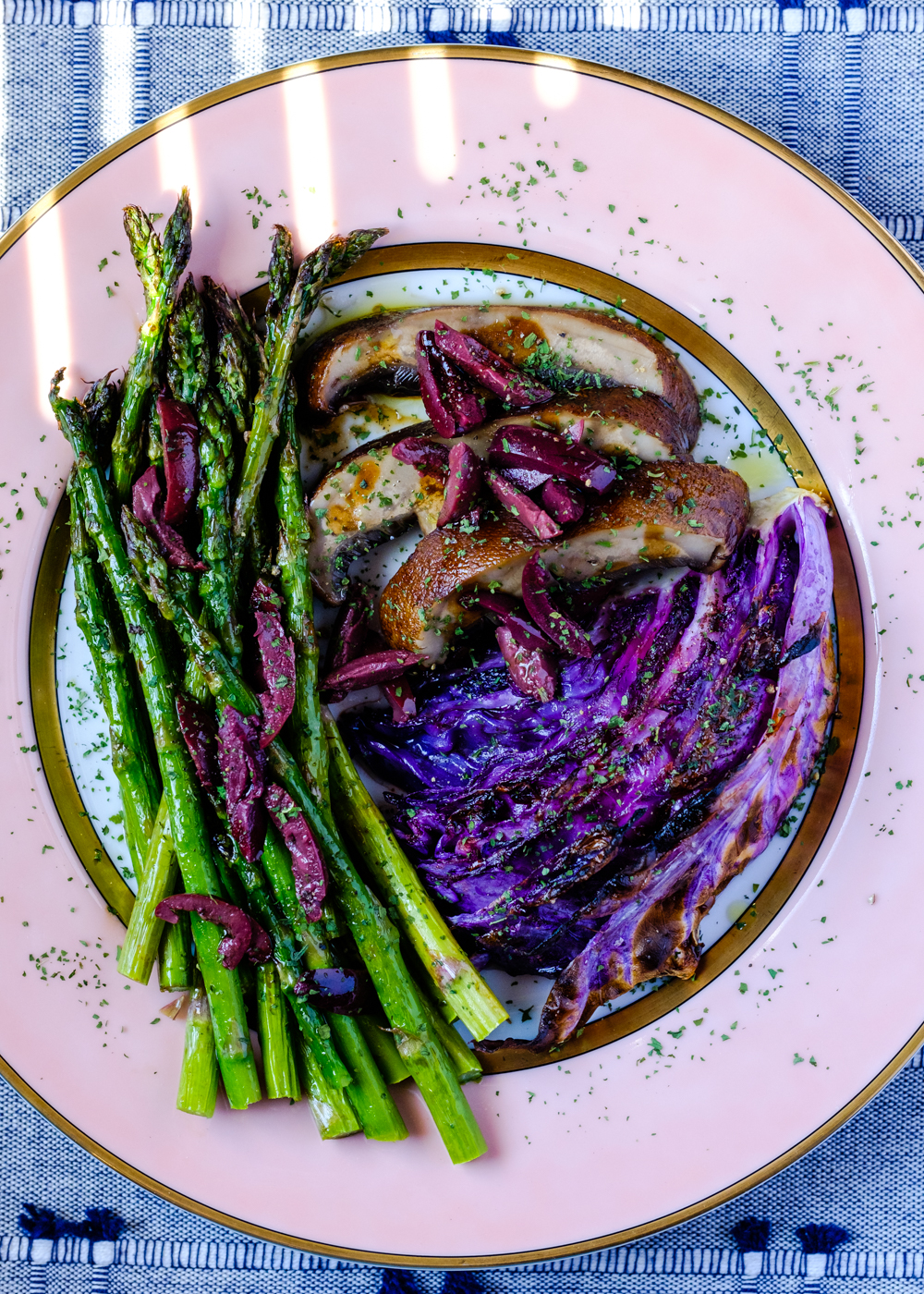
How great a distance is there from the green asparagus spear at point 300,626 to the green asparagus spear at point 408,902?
0.45 feet

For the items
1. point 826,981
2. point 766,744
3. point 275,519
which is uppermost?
point 275,519

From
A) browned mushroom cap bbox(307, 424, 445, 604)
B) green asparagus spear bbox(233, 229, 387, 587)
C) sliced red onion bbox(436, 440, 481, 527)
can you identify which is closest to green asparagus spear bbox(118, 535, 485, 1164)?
green asparagus spear bbox(233, 229, 387, 587)

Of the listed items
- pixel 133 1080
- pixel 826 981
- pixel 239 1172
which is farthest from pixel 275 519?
pixel 826 981

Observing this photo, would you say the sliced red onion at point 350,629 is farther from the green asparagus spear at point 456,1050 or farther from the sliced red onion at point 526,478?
the green asparagus spear at point 456,1050

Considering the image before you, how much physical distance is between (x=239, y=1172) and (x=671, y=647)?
302 centimetres

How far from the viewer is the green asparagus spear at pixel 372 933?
3.59 m

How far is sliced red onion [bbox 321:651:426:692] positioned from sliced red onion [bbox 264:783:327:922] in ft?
1.69

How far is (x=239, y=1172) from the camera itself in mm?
3898

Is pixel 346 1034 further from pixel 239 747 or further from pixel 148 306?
pixel 148 306

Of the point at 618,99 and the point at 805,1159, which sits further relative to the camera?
the point at 805,1159

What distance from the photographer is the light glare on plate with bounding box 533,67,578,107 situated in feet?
12.6

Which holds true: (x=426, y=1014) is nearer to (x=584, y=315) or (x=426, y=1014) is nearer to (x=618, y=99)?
(x=584, y=315)

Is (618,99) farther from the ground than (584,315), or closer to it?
farther from the ground

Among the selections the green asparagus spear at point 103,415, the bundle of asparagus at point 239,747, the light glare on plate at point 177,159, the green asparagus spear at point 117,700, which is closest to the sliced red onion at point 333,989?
the bundle of asparagus at point 239,747
